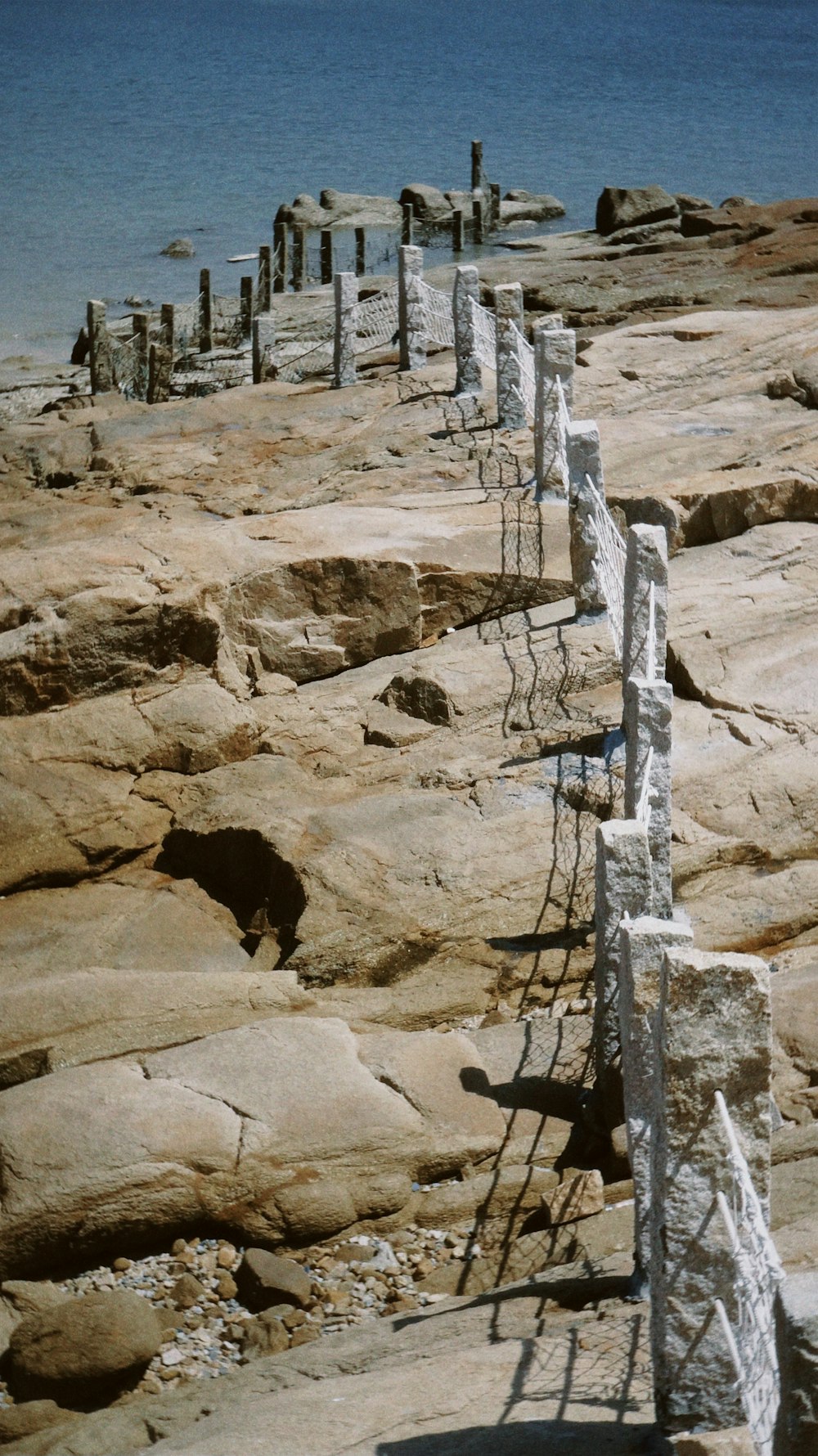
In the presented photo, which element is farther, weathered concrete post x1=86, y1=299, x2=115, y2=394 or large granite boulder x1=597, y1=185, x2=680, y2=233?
large granite boulder x1=597, y1=185, x2=680, y2=233

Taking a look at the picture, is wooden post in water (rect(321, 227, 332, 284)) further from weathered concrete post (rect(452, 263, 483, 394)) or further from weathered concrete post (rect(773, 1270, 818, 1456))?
weathered concrete post (rect(773, 1270, 818, 1456))

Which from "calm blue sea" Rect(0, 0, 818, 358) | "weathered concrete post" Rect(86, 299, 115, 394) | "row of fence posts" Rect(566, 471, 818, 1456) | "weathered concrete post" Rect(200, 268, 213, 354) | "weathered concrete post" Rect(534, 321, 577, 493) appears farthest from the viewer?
"calm blue sea" Rect(0, 0, 818, 358)

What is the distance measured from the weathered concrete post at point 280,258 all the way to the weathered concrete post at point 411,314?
12.9m

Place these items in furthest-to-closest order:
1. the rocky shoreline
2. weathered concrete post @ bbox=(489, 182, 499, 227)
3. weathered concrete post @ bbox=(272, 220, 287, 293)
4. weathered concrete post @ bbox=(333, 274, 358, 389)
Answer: weathered concrete post @ bbox=(489, 182, 499, 227)
weathered concrete post @ bbox=(272, 220, 287, 293)
weathered concrete post @ bbox=(333, 274, 358, 389)
the rocky shoreline

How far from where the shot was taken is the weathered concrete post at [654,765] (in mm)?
7926

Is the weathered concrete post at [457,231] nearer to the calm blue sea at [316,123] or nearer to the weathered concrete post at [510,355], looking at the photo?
the calm blue sea at [316,123]

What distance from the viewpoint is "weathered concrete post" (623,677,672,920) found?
793 centimetres

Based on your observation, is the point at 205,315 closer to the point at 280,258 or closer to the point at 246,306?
the point at 246,306

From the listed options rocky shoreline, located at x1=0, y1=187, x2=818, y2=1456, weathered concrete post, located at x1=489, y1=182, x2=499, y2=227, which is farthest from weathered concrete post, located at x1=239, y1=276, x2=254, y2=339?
weathered concrete post, located at x1=489, y1=182, x2=499, y2=227

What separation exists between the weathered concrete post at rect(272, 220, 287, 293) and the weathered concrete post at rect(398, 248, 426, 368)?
42.4 feet

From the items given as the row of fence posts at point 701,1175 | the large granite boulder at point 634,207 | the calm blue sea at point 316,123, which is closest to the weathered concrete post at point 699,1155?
the row of fence posts at point 701,1175

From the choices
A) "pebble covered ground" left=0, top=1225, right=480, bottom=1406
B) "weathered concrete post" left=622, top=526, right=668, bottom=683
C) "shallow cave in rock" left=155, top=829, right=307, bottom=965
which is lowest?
"pebble covered ground" left=0, top=1225, right=480, bottom=1406

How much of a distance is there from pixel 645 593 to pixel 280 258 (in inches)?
→ 984

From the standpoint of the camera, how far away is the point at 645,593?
8930 mm
